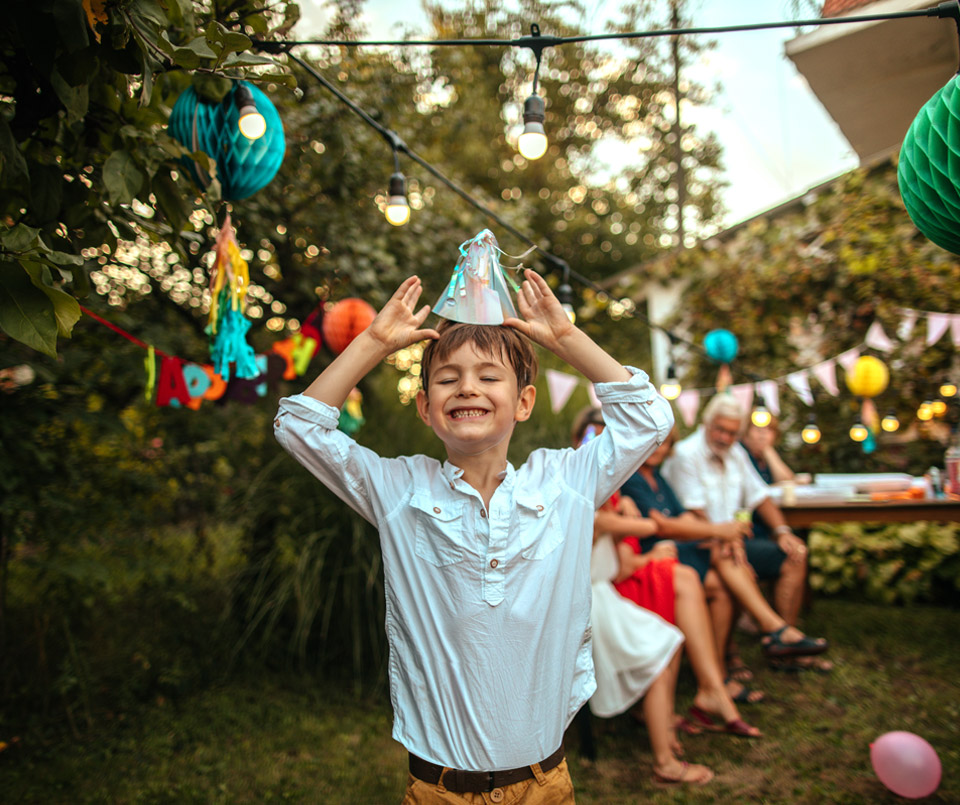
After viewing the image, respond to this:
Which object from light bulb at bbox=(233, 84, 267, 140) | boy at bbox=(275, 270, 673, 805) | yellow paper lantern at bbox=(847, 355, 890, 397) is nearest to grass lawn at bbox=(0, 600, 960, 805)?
boy at bbox=(275, 270, 673, 805)

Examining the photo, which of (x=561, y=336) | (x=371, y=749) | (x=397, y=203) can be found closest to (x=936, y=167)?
(x=561, y=336)

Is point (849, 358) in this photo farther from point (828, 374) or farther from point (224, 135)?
point (224, 135)

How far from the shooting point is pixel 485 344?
149 cm

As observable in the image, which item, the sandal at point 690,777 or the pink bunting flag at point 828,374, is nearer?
the sandal at point 690,777

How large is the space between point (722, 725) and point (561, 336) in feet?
8.17

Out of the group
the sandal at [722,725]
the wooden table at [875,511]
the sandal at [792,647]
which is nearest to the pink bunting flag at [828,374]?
the wooden table at [875,511]

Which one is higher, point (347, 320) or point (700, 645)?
point (347, 320)

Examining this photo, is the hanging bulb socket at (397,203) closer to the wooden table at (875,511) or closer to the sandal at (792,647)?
the sandal at (792,647)

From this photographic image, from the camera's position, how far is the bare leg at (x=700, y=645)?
10.4ft

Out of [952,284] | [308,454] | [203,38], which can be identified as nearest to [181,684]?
[308,454]

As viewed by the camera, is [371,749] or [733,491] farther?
[733,491]

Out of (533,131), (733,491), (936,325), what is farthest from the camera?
(936,325)

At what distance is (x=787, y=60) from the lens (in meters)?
2.85

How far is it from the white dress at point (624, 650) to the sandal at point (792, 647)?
112 cm
